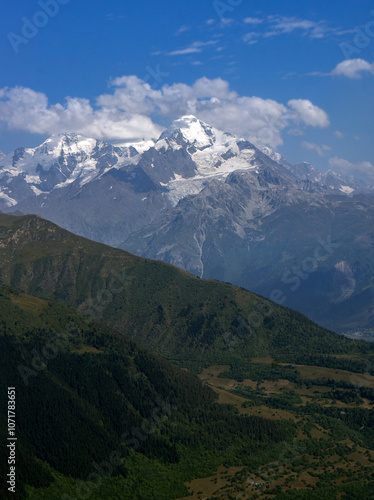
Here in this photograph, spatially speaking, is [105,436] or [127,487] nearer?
[127,487]

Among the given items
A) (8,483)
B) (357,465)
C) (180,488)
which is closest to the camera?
(8,483)

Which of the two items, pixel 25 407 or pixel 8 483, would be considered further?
pixel 25 407

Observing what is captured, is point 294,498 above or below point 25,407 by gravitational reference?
below

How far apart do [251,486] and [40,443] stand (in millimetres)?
69789

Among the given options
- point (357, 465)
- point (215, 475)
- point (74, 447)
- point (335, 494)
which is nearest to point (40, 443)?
point (74, 447)

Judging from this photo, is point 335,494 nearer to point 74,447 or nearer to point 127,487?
point 127,487

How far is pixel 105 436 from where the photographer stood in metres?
196

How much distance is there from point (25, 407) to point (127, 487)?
48.0 metres

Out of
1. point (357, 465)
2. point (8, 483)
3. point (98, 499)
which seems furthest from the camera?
point (357, 465)

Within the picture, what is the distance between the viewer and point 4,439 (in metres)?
174

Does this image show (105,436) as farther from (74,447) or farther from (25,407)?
(25,407)

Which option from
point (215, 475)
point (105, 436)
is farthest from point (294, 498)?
point (105, 436)

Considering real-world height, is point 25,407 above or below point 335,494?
above

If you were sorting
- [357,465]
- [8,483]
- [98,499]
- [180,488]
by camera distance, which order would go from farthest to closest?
1. [357,465]
2. [180,488]
3. [98,499]
4. [8,483]
